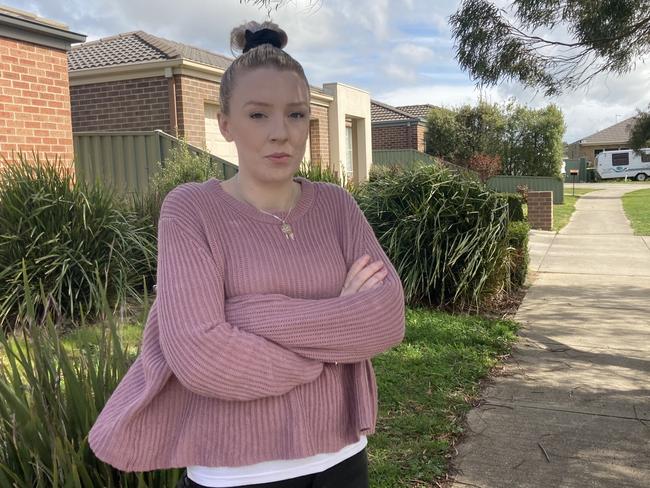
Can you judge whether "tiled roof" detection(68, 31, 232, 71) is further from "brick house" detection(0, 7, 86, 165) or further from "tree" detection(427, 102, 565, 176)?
"tree" detection(427, 102, 565, 176)

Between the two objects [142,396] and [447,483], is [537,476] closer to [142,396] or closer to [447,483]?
[447,483]

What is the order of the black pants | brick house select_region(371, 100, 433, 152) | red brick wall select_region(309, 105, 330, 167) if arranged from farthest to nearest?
Answer: 1. brick house select_region(371, 100, 433, 152)
2. red brick wall select_region(309, 105, 330, 167)
3. the black pants

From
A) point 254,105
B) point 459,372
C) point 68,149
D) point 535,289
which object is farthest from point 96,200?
point 535,289

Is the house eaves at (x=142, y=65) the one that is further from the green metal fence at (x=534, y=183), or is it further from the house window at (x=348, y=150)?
the green metal fence at (x=534, y=183)

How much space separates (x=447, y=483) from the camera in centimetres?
322

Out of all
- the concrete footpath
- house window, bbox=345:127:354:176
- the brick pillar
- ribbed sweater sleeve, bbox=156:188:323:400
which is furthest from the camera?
house window, bbox=345:127:354:176

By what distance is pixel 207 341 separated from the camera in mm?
1450

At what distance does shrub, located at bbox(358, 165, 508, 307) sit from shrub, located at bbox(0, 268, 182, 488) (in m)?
4.92

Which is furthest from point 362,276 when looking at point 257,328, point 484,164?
point 484,164

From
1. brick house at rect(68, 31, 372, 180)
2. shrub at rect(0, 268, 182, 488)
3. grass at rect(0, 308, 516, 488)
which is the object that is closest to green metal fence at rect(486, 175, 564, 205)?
brick house at rect(68, 31, 372, 180)

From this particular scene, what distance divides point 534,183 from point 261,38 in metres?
26.0

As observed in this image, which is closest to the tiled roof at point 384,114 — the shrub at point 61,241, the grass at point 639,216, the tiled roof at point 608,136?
the grass at point 639,216

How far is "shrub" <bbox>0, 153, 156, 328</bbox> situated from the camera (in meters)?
5.41

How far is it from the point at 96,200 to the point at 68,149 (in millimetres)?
1909
